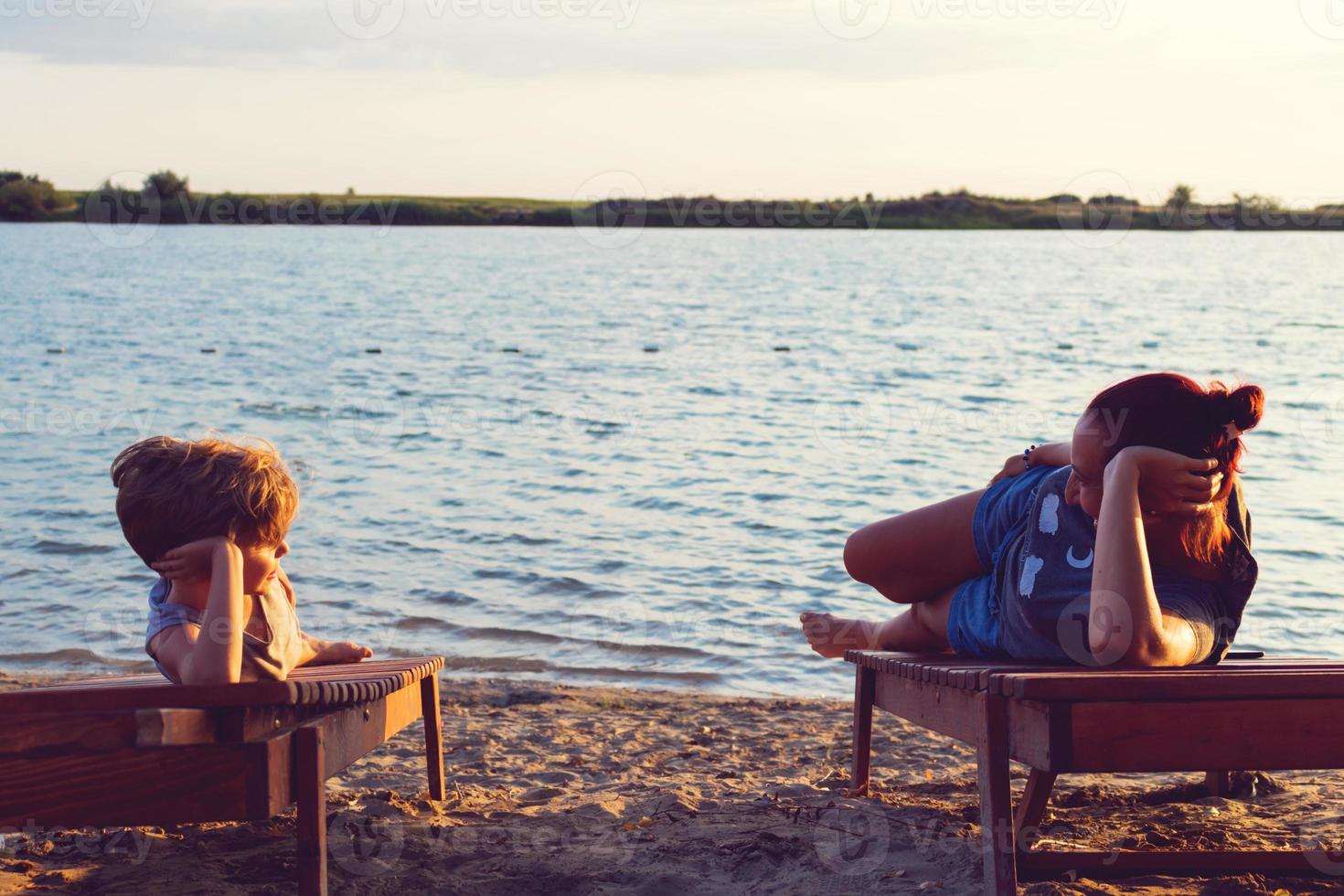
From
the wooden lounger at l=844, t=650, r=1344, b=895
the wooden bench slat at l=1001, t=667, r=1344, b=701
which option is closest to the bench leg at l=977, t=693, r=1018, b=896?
the wooden lounger at l=844, t=650, r=1344, b=895

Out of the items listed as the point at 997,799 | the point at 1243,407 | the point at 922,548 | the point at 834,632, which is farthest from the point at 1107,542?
the point at 834,632

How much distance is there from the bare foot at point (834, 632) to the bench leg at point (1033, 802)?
66cm

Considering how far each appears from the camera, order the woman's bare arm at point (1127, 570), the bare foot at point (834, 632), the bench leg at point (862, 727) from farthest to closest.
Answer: the bare foot at point (834, 632) < the bench leg at point (862, 727) < the woman's bare arm at point (1127, 570)

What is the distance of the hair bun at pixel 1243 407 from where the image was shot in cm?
283

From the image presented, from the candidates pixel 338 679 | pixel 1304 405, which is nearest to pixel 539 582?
pixel 338 679

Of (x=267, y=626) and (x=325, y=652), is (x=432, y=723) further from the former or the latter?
(x=267, y=626)

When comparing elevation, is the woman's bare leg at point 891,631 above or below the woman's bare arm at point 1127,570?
below

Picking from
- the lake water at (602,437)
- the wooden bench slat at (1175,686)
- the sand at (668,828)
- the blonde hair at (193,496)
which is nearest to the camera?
the wooden bench slat at (1175,686)

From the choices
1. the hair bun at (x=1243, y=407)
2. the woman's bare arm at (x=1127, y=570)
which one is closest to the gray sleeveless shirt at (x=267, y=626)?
the woman's bare arm at (x=1127, y=570)

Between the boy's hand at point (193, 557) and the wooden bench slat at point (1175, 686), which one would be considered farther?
the boy's hand at point (193, 557)

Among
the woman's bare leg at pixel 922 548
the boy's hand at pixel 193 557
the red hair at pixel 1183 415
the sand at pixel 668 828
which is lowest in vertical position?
the sand at pixel 668 828

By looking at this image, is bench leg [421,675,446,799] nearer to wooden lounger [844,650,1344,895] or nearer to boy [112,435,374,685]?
boy [112,435,374,685]

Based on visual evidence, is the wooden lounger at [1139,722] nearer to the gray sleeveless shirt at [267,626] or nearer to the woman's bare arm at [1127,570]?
the woman's bare arm at [1127,570]

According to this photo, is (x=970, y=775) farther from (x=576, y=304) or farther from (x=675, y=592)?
(x=576, y=304)
